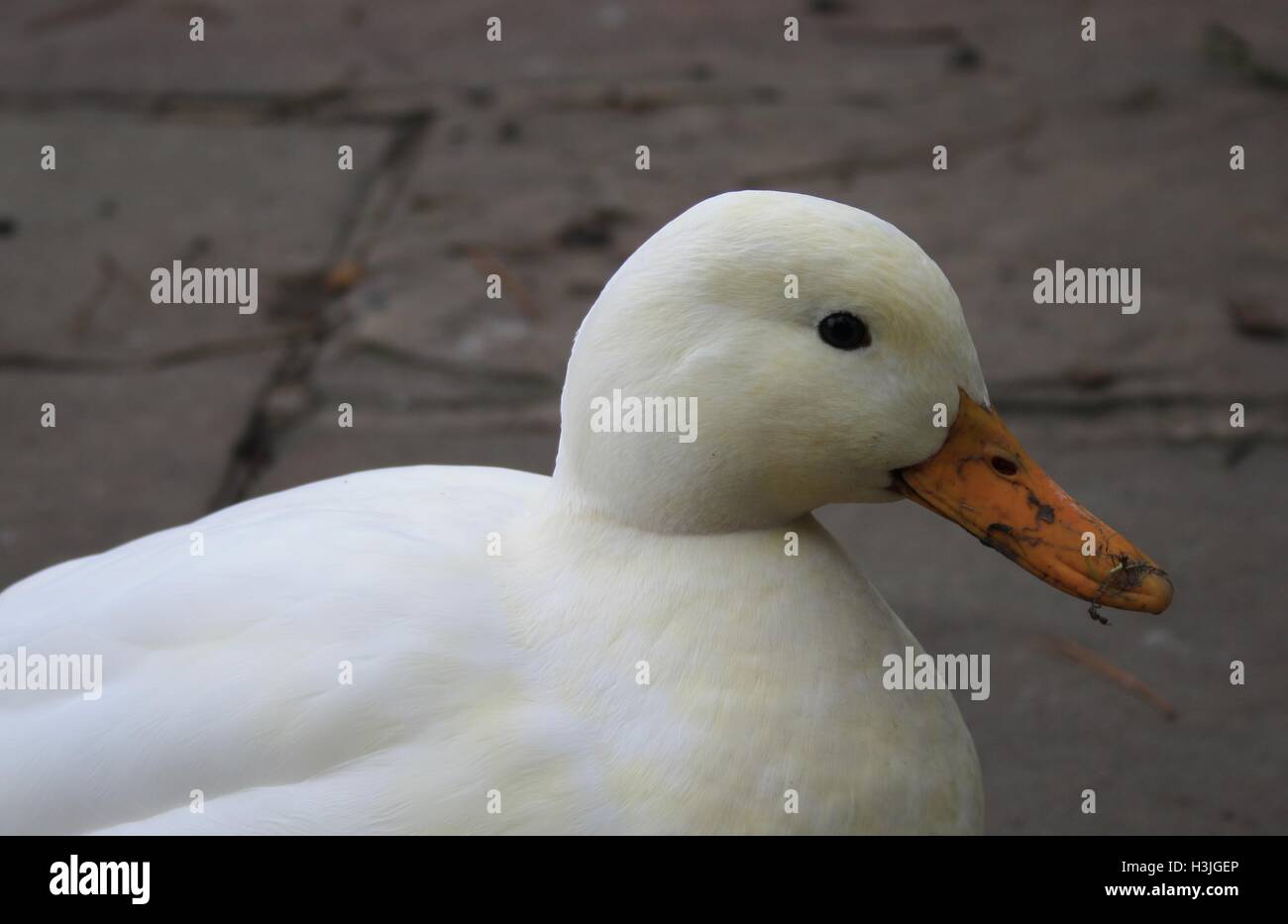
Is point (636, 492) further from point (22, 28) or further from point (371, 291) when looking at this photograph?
point (22, 28)

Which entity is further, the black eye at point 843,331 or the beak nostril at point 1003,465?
the beak nostril at point 1003,465

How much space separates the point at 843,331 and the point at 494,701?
55cm

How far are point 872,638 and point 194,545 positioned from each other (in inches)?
32.7

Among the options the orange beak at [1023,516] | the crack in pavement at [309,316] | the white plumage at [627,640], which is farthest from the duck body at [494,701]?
the crack in pavement at [309,316]

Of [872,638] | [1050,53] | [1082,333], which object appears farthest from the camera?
[1050,53]

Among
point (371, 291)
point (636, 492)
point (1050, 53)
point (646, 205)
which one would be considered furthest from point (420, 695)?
point (1050, 53)

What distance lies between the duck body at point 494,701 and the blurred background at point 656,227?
2.72 ft

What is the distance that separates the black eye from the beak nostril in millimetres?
222

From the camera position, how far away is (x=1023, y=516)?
175 centimetres

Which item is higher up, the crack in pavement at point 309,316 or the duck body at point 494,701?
the crack in pavement at point 309,316

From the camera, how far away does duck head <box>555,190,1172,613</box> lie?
5.30 feet

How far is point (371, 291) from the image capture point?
385 centimetres

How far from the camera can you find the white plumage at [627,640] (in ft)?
5.33

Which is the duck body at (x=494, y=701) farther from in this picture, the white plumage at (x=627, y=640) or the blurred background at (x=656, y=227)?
the blurred background at (x=656, y=227)
